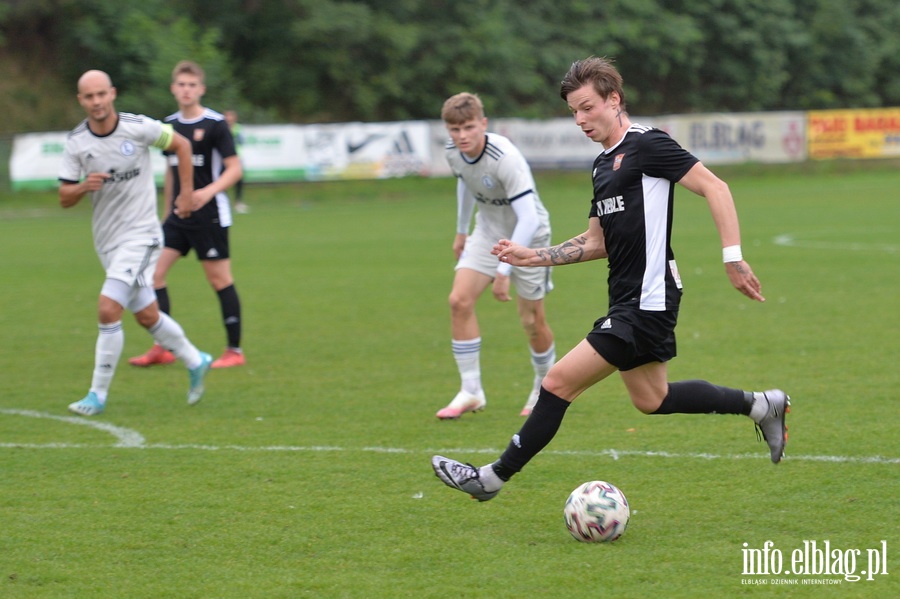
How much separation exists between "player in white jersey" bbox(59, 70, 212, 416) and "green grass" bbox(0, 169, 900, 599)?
0.41 metres

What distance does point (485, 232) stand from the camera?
7000 mm

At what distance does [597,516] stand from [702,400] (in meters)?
0.84

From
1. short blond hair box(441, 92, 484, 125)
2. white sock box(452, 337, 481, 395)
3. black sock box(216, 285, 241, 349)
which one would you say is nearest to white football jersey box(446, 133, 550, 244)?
short blond hair box(441, 92, 484, 125)

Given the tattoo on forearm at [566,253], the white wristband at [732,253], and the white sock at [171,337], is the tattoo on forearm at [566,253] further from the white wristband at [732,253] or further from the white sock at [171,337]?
the white sock at [171,337]

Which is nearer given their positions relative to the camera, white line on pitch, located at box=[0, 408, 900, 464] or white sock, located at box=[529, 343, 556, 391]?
white line on pitch, located at box=[0, 408, 900, 464]

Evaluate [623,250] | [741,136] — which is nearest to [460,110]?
[623,250]

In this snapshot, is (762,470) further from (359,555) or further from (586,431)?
(359,555)

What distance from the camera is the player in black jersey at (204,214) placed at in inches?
340

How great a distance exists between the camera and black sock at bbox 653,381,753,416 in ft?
16.2

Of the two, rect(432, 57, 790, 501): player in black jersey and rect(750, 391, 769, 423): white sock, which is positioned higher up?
rect(432, 57, 790, 501): player in black jersey

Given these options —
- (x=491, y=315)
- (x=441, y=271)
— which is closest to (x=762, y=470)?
(x=491, y=315)

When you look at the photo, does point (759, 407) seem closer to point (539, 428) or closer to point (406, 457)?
point (539, 428)

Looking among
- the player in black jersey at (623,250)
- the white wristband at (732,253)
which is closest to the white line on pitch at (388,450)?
the player in black jersey at (623,250)

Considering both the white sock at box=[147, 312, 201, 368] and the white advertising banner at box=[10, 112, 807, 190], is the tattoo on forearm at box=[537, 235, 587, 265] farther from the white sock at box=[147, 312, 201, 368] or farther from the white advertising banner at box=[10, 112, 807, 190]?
the white advertising banner at box=[10, 112, 807, 190]
